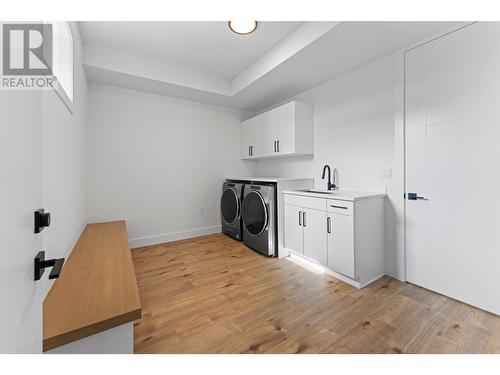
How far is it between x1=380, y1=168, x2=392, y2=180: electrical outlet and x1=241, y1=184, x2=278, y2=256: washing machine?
1234 mm

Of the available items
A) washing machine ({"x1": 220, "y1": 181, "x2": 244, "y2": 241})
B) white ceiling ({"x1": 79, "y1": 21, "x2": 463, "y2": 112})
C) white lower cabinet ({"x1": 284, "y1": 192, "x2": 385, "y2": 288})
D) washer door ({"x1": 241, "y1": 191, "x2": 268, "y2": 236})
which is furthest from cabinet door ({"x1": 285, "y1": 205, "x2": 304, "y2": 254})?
white ceiling ({"x1": 79, "y1": 21, "x2": 463, "y2": 112})

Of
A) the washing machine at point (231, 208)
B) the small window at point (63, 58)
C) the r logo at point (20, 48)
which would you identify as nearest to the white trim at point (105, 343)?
the r logo at point (20, 48)

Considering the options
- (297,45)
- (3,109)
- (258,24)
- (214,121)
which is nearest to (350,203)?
(297,45)

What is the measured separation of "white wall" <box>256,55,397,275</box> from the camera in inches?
92.1

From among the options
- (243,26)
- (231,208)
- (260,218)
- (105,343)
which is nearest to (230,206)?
(231,208)

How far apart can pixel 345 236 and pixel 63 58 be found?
9.52ft

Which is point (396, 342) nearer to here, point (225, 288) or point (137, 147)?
point (225, 288)

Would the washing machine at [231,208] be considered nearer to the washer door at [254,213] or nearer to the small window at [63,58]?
the washer door at [254,213]

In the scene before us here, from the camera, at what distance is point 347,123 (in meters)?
2.74

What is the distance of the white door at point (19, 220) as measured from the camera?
20.3 inches

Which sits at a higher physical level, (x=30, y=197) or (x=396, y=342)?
(x=30, y=197)

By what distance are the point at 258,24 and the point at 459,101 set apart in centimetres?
190

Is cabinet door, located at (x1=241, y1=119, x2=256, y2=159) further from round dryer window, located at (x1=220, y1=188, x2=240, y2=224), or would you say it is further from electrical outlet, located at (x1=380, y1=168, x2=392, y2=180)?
electrical outlet, located at (x1=380, y1=168, x2=392, y2=180)

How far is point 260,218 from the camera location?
2969 millimetres
